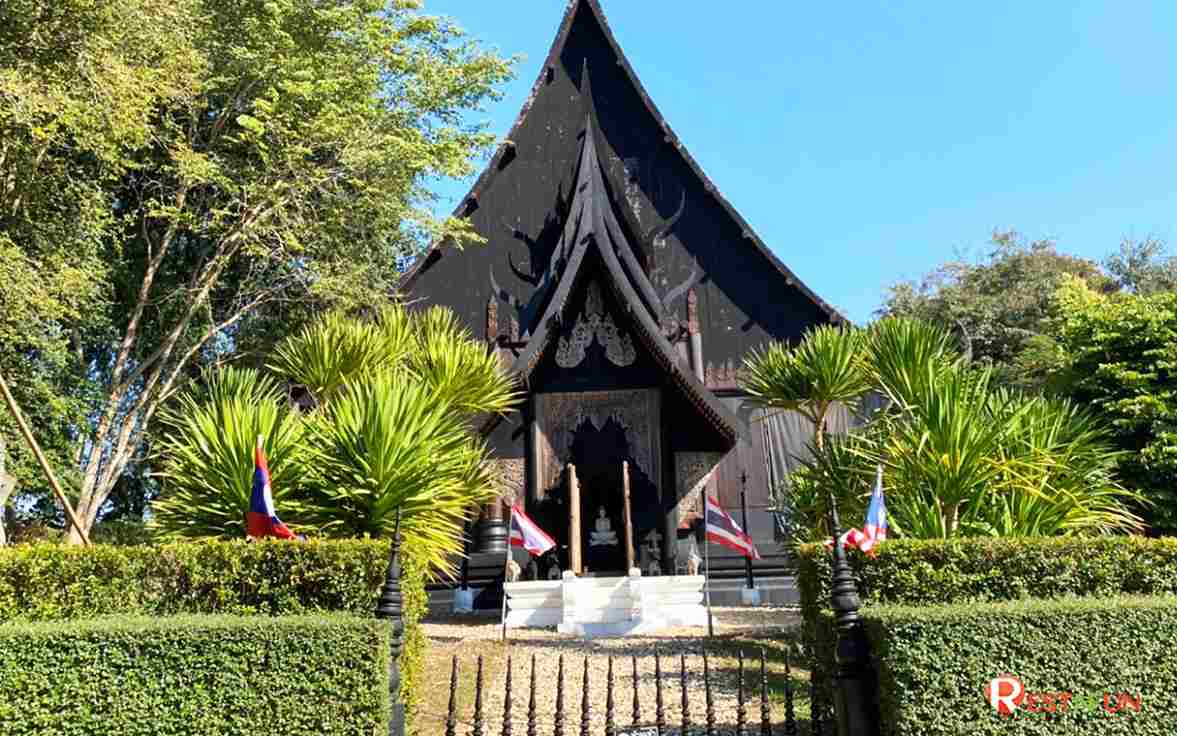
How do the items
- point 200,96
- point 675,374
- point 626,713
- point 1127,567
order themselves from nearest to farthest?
point 1127,567 → point 626,713 → point 675,374 → point 200,96

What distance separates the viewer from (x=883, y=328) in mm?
8656

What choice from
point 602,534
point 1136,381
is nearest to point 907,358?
point 1136,381

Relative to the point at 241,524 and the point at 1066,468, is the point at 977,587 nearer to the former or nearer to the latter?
the point at 1066,468

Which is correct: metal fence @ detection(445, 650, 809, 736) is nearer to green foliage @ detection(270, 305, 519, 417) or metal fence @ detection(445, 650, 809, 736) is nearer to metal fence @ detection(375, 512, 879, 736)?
metal fence @ detection(375, 512, 879, 736)

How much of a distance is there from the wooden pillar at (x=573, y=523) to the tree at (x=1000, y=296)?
20059 millimetres

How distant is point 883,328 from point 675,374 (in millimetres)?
5879

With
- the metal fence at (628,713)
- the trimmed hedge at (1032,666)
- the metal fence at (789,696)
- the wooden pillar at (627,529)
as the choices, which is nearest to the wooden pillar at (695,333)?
the wooden pillar at (627,529)

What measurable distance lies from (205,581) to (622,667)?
442cm

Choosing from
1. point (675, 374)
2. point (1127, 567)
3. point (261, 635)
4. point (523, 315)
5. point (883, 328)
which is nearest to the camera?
point (261, 635)

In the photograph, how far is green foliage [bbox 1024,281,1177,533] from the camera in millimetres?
9914

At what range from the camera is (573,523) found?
13.7 meters

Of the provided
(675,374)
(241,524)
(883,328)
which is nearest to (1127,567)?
(883,328)

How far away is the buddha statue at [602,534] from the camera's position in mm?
15500

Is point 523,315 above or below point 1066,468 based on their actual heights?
above
